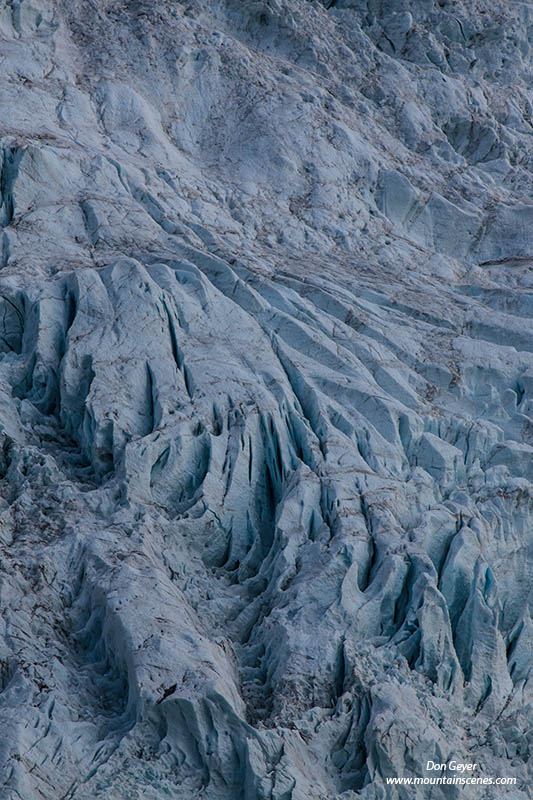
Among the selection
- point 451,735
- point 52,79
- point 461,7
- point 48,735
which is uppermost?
point 461,7

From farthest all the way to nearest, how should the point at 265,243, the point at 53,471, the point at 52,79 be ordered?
the point at 52,79
the point at 265,243
the point at 53,471

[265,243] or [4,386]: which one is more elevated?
[265,243]

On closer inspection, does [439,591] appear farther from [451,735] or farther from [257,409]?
[257,409]

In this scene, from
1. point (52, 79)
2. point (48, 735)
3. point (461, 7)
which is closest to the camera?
point (48, 735)

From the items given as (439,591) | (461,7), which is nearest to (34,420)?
(439,591)

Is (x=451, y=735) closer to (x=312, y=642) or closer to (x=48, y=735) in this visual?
(x=312, y=642)

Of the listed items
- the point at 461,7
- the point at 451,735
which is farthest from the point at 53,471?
the point at 461,7

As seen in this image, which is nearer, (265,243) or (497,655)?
(497,655)
